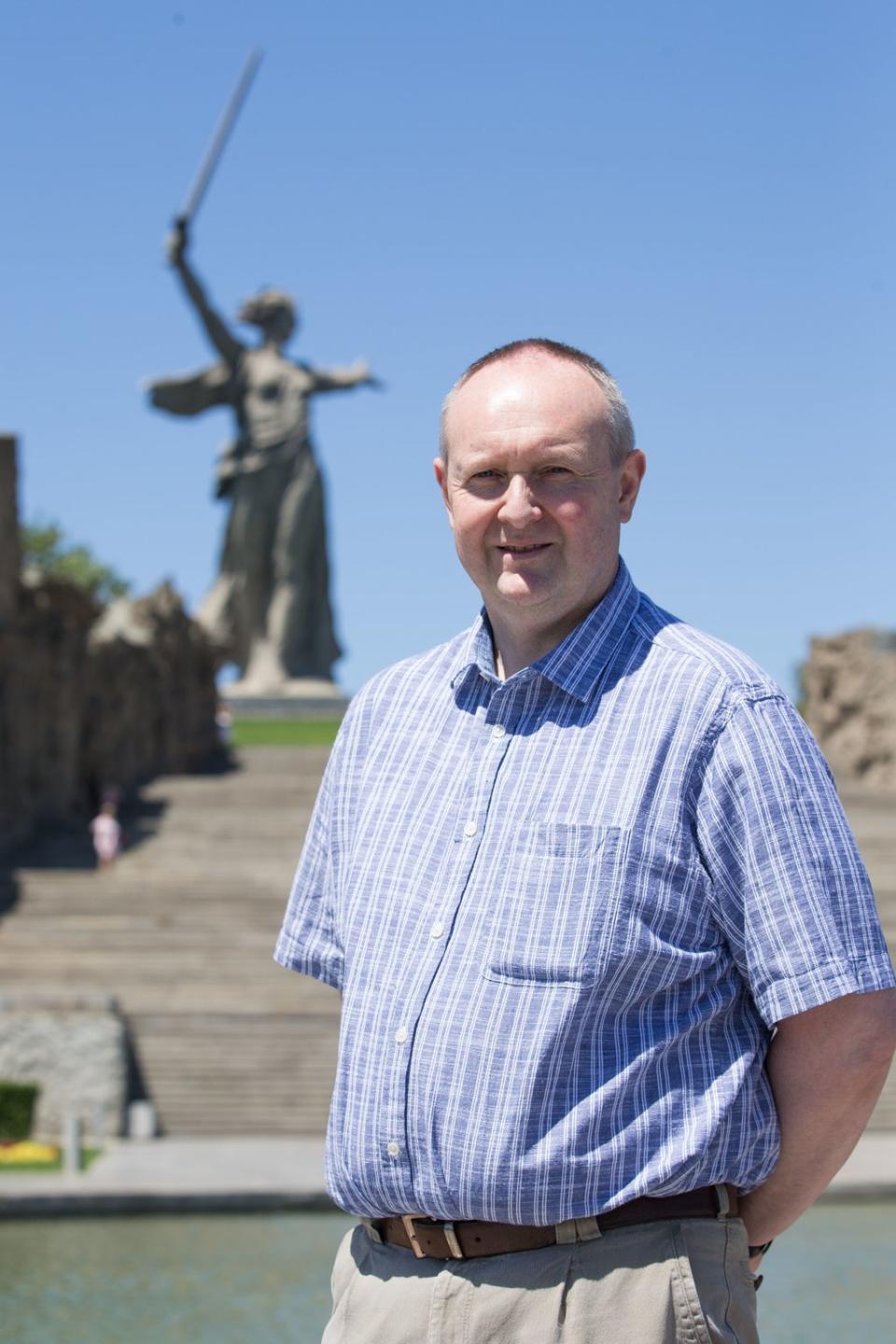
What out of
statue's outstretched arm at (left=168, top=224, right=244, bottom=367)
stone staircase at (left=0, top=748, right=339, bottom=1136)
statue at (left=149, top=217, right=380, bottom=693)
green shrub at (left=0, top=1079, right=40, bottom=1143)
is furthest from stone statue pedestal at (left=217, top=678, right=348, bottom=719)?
green shrub at (left=0, top=1079, right=40, bottom=1143)

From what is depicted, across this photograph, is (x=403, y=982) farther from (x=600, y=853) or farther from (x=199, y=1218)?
(x=199, y=1218)

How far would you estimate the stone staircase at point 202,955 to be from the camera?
14.0m

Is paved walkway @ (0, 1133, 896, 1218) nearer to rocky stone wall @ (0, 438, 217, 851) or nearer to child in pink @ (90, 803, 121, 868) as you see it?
child in pink @ (90, 803, 121, 868)

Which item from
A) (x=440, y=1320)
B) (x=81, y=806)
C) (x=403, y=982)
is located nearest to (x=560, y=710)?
(x=403, y=982)

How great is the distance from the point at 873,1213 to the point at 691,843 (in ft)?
29.8

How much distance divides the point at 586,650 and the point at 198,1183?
358 inches

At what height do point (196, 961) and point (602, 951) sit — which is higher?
point (602, 951)

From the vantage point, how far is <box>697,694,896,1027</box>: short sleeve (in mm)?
2512

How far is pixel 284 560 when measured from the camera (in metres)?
36.1

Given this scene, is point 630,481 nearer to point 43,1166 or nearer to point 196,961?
point 43,1166

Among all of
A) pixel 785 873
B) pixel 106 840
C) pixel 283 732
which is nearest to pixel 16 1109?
pixel 106 840

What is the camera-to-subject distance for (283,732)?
3428 centimetres

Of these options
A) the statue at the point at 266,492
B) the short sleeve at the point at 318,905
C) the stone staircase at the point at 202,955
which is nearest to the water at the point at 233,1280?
the stone staircase at the point at 202,955

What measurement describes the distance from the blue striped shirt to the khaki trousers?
7cm
